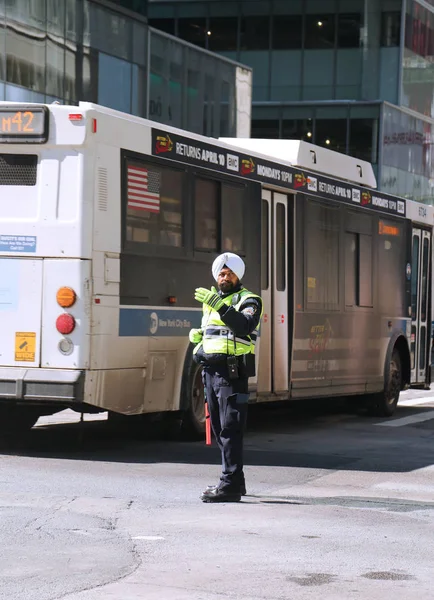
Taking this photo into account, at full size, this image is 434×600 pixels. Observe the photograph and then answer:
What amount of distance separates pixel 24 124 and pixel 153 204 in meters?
1.51

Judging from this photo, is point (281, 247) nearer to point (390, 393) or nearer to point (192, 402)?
point (192, 402)

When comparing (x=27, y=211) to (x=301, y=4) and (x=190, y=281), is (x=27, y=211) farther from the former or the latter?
(x=301, y=4)

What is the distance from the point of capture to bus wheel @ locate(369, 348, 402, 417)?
17766mm

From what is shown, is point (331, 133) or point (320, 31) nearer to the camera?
point (331, 133)

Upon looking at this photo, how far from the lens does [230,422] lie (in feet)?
30.8

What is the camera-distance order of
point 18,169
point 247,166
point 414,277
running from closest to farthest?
point 18,169 → point 247,166 → point 414,277

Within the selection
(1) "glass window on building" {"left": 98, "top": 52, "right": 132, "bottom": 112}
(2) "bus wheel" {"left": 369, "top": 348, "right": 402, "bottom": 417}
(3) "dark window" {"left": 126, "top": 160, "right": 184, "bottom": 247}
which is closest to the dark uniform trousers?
(3) "dark window" {"left": 126, "top": 160, "right": 184, "bottom": 247}

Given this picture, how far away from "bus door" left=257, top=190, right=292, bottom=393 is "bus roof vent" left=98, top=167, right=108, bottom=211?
3.21 m

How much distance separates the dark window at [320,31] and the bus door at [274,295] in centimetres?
3475

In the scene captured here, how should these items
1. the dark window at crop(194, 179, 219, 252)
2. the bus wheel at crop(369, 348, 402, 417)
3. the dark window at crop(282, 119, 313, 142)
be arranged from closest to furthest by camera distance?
the dark window at crop(194, 179, 219, 252) < the bus wheel at crop(369, 348, 402, 417) < the dark window at crop(282, 119, 313, 142)

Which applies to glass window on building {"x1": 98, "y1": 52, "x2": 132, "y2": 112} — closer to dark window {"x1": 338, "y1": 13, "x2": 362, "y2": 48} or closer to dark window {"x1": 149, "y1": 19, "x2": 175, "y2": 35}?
dark window {"x1": 149, "y1": 19, "x2": 175, "y2": 35}

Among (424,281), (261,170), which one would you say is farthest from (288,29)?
(261,170)

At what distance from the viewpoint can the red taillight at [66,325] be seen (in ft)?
37.1

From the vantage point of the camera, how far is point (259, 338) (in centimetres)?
1421
